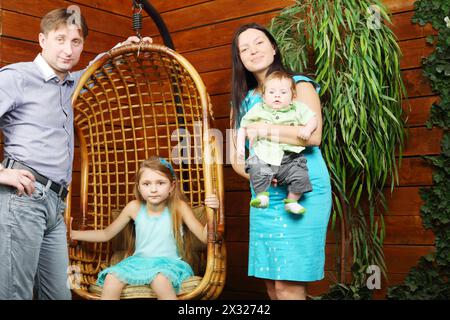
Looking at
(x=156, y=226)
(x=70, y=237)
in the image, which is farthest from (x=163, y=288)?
(x=70, y=237)

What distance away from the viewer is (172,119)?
3357mm

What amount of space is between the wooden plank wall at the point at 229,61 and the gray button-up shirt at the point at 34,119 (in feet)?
2.47

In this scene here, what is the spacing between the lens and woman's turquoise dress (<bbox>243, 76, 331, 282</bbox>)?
1976 mm

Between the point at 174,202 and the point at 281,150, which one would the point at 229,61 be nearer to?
the point at 174,202

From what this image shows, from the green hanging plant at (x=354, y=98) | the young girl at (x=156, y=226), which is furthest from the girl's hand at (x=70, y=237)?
the green hanging plant at (x=354, y=98)

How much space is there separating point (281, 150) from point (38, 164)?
0.86 meters

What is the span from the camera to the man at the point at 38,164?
189 centimetres

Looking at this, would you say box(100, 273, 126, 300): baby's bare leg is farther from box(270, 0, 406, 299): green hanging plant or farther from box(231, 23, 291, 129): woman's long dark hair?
box(270, 0, 406, 299): green hanging plant

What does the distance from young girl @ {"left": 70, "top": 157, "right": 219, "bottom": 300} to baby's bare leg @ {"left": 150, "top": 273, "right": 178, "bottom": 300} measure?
38mm

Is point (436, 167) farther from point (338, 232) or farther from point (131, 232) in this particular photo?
point (131, 232)

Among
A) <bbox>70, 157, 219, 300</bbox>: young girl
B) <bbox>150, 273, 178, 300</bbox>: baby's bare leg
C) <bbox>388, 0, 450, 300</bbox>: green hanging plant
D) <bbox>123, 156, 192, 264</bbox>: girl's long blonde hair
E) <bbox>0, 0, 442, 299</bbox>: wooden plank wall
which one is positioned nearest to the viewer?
<bbox>150, 273, 178, 300</bbox>: baby's bare leg

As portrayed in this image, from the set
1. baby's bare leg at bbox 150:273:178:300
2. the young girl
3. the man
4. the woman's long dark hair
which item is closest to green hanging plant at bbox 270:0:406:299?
the woman's long dark hair
